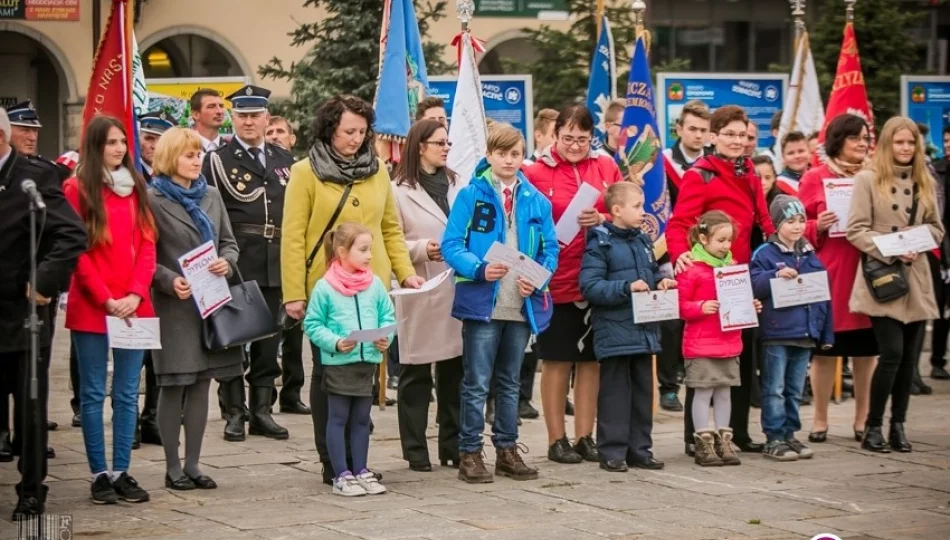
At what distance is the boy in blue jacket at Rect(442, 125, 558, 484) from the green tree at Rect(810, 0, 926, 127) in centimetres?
1411

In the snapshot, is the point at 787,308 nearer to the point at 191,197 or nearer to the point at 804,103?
the point at 191,197

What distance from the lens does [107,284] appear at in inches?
354

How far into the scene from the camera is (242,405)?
11.6m

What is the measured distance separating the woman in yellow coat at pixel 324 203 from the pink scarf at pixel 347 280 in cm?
34

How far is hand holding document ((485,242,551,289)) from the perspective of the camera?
9508 mm

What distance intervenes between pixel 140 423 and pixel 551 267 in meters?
3.21

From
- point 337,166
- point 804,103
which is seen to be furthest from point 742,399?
point 804,103

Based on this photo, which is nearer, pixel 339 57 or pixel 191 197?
pixel 191 197

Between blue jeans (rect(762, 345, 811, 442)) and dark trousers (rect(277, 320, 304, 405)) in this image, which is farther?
dark trousers (rect(277, 320, 304, 405))

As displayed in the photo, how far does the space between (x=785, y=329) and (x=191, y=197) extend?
12.8ft

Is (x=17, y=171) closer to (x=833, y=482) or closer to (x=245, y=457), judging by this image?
(x=245, y=457)

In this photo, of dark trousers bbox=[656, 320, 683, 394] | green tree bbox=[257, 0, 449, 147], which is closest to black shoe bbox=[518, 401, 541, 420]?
dark trousers bbox=[656, 320, 683, 394]

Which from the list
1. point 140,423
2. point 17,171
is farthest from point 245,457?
point 17,171

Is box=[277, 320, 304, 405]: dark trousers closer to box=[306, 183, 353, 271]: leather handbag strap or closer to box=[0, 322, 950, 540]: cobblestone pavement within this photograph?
box=[0, 322, 950, 540]: cobblestone pavement
